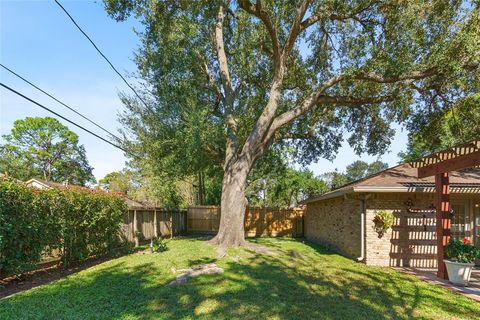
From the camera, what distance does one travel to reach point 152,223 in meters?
13.9

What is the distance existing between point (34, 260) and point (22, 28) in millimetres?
5662

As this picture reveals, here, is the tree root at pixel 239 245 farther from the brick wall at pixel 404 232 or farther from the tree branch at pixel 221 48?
the tree branch at pixel 221 48

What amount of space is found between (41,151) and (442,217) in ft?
118

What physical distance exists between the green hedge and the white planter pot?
8769 mm

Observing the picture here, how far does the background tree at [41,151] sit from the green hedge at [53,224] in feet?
91.0

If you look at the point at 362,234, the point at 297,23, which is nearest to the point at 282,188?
the point at 362,234

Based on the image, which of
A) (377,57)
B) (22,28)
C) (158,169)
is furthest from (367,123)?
(22,28)

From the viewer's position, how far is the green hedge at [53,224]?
571 cm

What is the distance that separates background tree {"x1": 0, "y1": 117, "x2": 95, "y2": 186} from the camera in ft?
104

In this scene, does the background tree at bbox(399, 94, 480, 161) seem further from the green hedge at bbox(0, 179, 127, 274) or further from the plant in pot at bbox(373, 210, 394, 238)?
the green hedge at bbox(0, 179, 127, 274)

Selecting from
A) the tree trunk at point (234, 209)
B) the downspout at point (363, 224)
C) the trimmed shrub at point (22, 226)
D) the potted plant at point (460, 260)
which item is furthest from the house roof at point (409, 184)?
the trimmed shrub at point (22, 226)

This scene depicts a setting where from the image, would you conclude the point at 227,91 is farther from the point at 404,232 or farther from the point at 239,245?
the point at 404,232

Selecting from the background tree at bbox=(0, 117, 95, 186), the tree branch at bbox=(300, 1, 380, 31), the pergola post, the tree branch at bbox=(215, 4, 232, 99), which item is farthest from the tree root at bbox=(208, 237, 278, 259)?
the background tree at bbox=(0, 117, 95, 186)

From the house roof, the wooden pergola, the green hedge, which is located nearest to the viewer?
the green hedge
